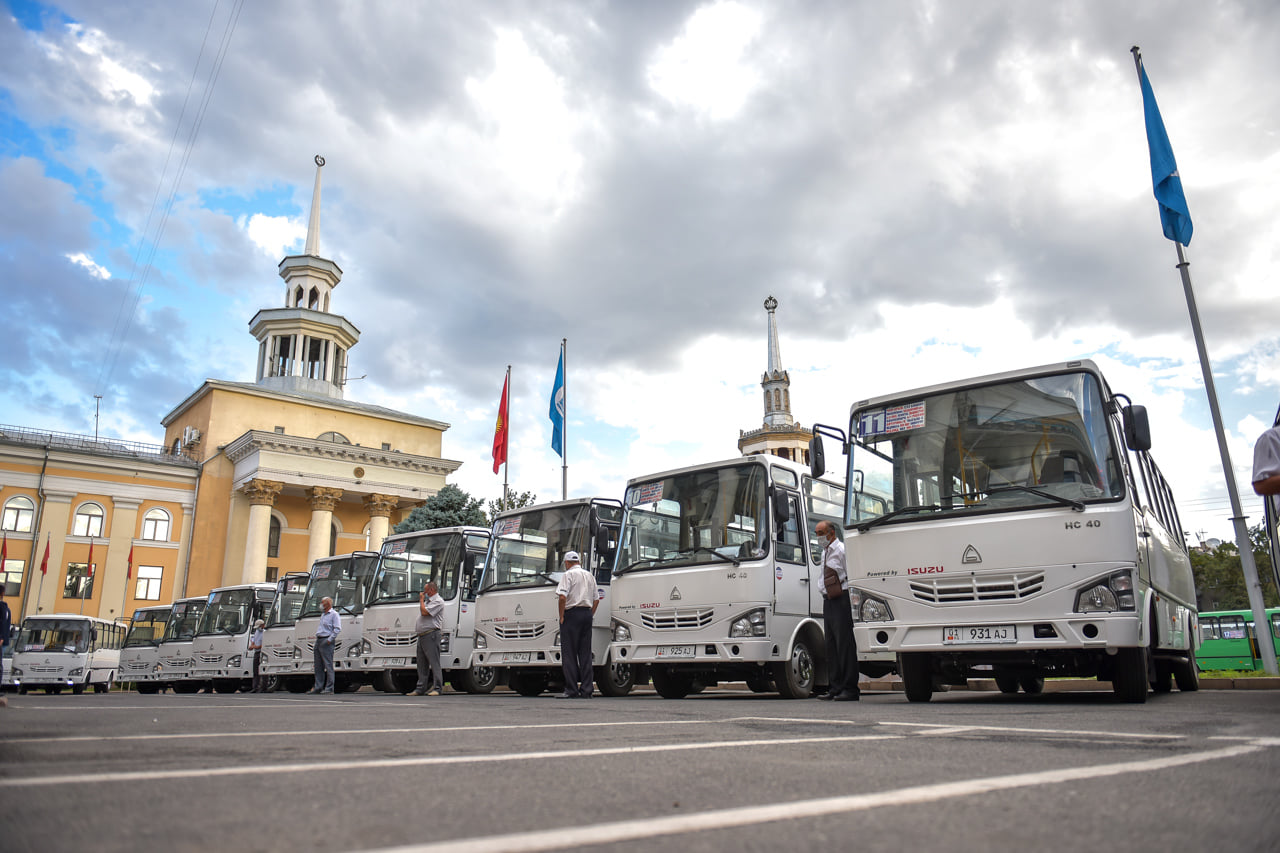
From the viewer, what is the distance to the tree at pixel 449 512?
34188 millimetres

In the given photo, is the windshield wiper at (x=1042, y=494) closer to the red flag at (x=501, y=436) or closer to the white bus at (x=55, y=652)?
the red flag at (x=501, y=436)

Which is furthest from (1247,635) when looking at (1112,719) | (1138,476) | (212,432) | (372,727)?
(212,432)

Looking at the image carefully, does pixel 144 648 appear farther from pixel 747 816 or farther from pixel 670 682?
pixel 747 816

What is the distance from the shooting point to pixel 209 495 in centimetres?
5091

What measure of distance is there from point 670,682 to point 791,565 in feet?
7.42

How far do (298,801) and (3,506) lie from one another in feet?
174

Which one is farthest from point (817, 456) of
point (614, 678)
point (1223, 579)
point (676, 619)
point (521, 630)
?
point (1223, 579)

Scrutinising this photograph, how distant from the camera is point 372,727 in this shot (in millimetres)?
5719

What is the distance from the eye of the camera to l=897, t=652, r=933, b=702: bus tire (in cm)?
864

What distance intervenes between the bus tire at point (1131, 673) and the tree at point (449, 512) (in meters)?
27.7

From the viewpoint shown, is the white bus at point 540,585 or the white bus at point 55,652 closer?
the white bus at point 540,585

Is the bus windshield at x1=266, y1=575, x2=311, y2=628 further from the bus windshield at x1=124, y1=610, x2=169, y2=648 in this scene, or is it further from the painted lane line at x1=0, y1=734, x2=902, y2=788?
the painted lane line at x1=0, y1=734, x2=902, y2=788

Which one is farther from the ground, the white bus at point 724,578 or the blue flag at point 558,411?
the blue flag at point 558,411

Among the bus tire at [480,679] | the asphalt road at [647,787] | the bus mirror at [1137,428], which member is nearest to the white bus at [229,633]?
the bus tire at [480,679]
